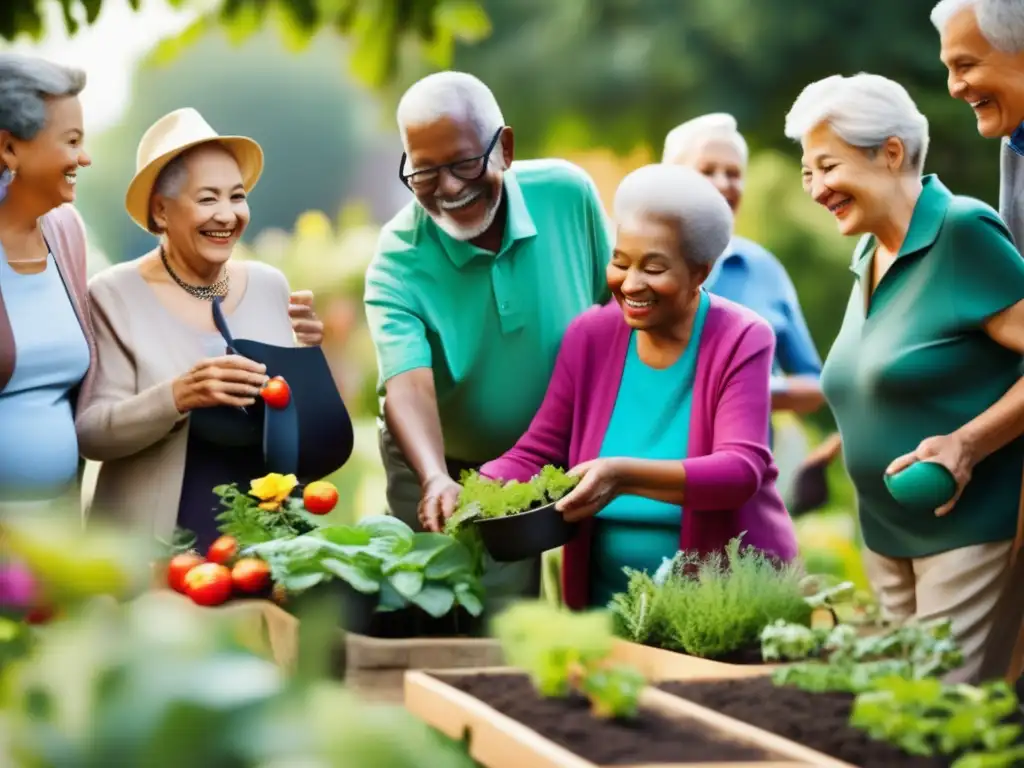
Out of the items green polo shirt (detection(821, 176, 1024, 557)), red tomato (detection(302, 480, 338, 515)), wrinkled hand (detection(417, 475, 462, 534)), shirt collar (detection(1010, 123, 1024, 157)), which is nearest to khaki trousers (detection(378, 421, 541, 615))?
wrinkled hand (detection(417, 475, 462, 534))

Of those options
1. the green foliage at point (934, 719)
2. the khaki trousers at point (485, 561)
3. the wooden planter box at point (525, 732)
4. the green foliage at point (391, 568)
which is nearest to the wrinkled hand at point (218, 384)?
the green foliage at point (391, 568)

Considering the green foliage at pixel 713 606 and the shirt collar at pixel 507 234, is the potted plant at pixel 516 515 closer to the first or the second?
the green foliage at pixel 713 606

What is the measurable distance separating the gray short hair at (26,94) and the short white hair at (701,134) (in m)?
1.86

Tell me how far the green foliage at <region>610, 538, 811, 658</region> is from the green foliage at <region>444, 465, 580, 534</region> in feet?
0.74

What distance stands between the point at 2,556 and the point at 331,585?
2.08 m

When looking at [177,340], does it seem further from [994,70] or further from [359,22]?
[359,22]

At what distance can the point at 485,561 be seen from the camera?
336cm

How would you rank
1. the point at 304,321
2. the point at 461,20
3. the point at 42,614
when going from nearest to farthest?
the point at 42,614 → the point at 304,321 → the point at 461,20

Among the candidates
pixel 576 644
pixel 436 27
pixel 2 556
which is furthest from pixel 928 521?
pixel 436 27

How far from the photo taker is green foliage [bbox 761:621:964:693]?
2.32 meters

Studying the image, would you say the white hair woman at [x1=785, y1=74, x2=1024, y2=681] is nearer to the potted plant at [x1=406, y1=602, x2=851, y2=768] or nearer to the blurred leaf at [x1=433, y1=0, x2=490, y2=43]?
the potted plant at [x1=406, y1=602, x2=851, y2=768]

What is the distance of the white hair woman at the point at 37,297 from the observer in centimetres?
342

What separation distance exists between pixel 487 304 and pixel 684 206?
0.76 meters

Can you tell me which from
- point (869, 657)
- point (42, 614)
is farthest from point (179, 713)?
point (869, 657)
